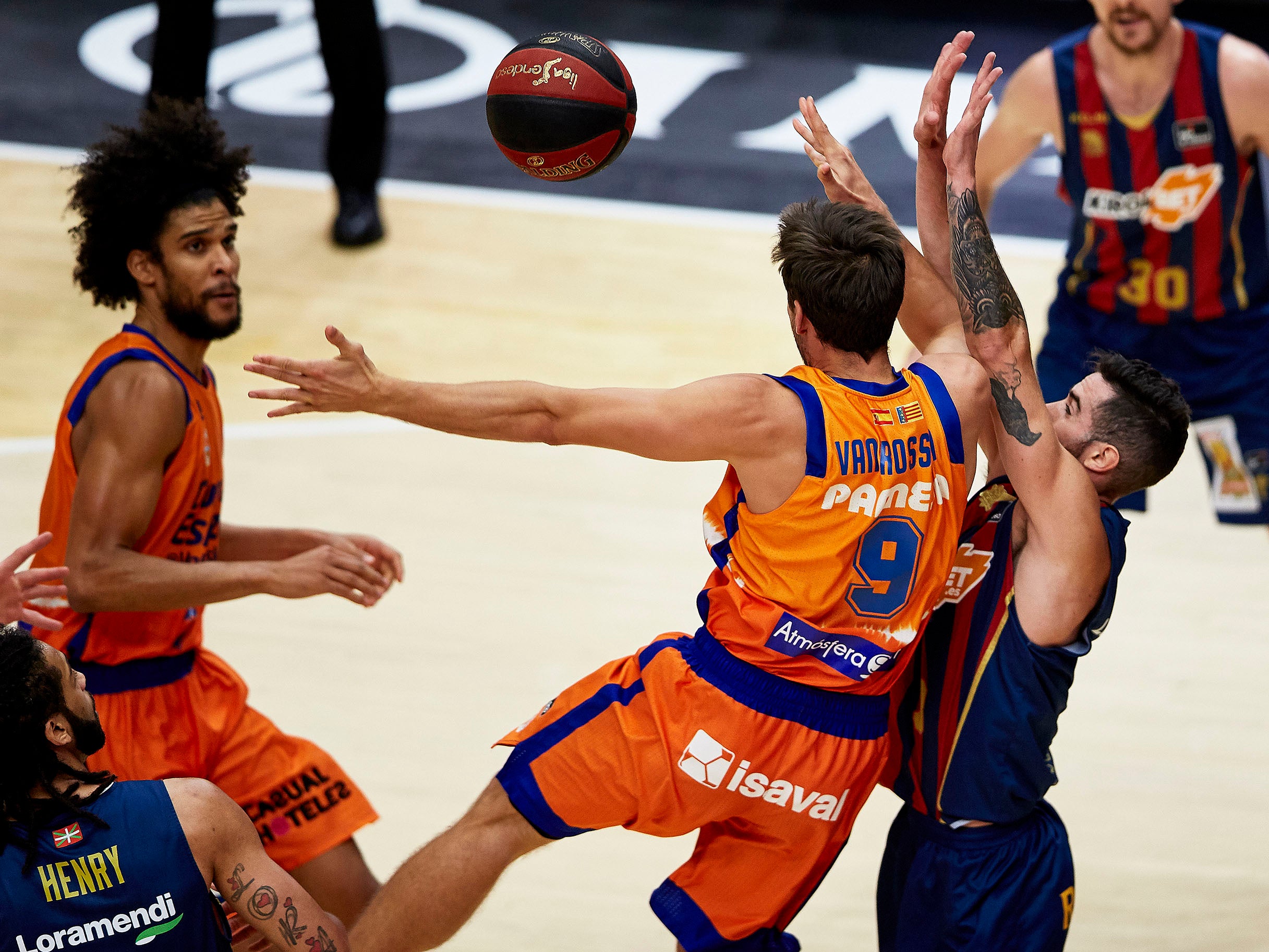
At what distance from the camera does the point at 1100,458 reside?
364 cm

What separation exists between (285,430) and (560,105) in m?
3.66

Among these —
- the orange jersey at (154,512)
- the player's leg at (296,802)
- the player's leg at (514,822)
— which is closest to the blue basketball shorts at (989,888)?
the player's leg at (514,822)

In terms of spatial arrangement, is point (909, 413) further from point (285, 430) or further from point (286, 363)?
point (285, 430)

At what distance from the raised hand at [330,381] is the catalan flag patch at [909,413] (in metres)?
1.10

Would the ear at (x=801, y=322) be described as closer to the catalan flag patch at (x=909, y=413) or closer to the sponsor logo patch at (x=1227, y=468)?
the catalan flag patch at (x=909, y=413)

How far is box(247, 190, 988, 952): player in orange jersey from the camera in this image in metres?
3.36

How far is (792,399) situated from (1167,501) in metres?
4.24

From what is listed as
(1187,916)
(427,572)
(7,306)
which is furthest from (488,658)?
(7,306)

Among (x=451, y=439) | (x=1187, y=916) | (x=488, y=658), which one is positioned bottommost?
(x=1187, y=916)

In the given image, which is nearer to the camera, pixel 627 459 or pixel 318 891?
pixel 318 891

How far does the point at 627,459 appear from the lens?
7211 mm

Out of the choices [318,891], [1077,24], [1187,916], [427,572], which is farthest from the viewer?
[1077,24]

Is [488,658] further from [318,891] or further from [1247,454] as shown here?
[1247,454]

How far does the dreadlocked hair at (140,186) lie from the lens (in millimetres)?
Result: 4238
